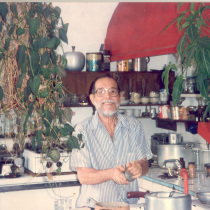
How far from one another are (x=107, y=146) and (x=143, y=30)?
3.76 ft

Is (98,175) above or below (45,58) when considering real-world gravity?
below

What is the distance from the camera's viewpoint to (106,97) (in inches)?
118

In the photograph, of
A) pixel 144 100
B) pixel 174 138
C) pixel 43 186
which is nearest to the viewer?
pixel 43 186

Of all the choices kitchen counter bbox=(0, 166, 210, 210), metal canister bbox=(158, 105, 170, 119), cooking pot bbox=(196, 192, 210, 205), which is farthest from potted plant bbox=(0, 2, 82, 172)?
metal canister bbox=(158, 105, 170, 119)

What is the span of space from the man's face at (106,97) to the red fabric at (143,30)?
532 millimetres

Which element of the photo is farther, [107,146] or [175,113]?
[175,113]

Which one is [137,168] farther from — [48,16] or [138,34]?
[138,34]

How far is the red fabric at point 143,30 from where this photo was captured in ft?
10.4

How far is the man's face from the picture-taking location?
3004 millimetres

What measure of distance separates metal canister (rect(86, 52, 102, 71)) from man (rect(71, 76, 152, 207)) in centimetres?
186

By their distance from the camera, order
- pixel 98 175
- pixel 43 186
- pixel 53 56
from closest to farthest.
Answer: pixel 53 56 → pixel 98 175 → pixel 43 186

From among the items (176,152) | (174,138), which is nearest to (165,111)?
(174,138)

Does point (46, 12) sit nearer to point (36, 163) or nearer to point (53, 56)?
point (53, 56)

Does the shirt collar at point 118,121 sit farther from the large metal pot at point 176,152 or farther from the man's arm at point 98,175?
the large metal pot at point 176,152
